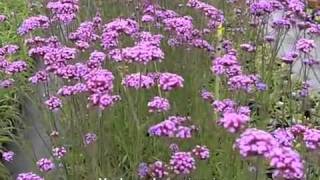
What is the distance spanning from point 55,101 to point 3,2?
3183 mm

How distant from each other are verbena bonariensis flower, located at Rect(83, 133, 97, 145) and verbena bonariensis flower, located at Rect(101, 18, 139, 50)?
0.45 metres

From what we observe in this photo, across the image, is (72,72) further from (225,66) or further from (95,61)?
(225,66)

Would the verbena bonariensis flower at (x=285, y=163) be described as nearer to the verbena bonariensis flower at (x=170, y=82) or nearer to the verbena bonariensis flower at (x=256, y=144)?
the verbena bonariensis flower at (x=256, y=144)

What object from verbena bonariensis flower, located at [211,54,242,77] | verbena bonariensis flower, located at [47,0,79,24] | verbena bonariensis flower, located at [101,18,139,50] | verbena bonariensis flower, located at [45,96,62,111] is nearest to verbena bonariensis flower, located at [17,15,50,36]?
verbena bonariensis flower, located at [47,0,79,24]

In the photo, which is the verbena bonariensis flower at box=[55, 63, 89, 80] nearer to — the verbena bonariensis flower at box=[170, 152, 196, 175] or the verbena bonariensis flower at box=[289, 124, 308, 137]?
the verbena bonariensis flower at box=[170, 152, 196, 175]

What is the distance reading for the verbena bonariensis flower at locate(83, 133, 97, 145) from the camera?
2.34 meters

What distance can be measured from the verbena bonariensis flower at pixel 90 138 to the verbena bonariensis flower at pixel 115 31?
45 cm

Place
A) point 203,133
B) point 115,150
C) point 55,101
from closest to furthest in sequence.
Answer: point 55,101 < point 203,133 < point 115,150

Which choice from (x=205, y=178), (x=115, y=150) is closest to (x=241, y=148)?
(x=205, y=178)

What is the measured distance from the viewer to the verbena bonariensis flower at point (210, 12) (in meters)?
3.08

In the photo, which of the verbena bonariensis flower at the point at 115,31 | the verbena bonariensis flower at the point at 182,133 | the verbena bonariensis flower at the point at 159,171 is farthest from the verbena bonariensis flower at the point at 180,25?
the verbena bonariensis flower at the point at 159,171

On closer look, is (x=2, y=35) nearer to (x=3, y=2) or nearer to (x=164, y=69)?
(x=3, y=2)

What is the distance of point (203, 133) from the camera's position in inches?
108

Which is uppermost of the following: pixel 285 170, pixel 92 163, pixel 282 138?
pixel 285 170
